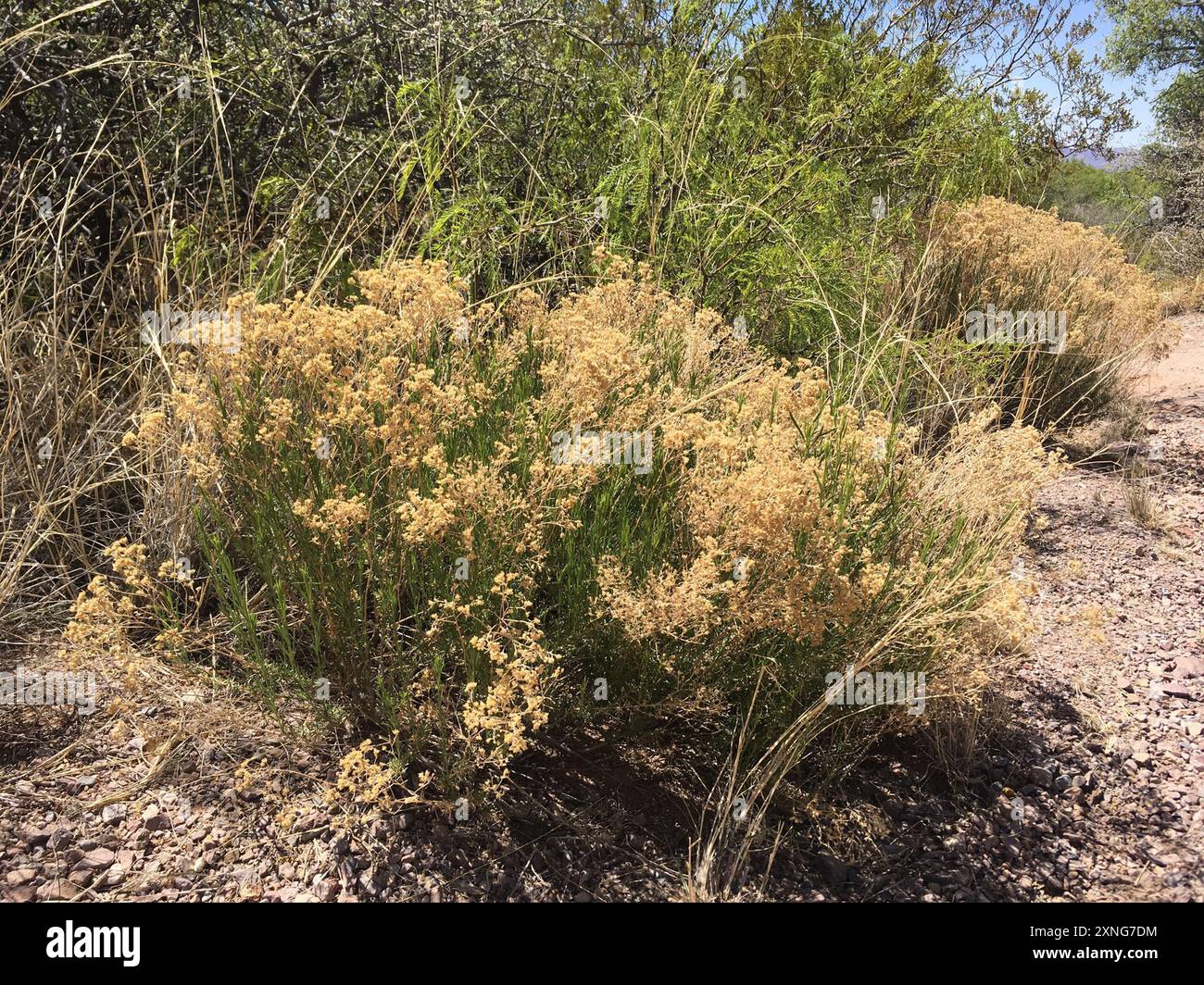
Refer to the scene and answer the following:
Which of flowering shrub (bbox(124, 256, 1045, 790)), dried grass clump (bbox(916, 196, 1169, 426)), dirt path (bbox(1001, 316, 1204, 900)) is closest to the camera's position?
flowering shrub (bbox(124, 256, 1045, 790))

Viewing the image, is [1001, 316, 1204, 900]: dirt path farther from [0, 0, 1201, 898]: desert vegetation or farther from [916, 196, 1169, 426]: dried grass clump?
[916, 196, 1169, 426]: dried grass clump

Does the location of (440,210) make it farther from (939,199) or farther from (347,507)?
(939,199)

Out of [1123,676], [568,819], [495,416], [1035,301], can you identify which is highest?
[1035,301]

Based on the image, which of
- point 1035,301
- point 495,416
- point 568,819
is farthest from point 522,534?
point 1035,301

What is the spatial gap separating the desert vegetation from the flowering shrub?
17 mm

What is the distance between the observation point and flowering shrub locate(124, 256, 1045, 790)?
2.03 m

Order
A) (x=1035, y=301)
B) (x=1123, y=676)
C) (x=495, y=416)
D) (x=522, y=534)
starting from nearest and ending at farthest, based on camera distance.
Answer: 1. (x=522, y=534)
2. (x=495, y=416)
3. (x=1123, y=676)
4. (x=1035, y=301)

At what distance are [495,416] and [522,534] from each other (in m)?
0.51

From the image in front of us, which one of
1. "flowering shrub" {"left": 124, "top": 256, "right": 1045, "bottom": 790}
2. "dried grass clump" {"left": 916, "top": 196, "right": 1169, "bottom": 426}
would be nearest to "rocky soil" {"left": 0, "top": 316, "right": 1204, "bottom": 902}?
"flowering shrub" {"left": 124, "top": 256, "right": 1045, "bottom": 790}

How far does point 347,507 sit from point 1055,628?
279cm

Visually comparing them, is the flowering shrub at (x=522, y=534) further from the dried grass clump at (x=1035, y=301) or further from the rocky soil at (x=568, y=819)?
the dried grass clump at (x=1035, y=301)

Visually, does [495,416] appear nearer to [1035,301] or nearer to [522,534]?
[522,534]

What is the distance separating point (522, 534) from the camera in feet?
6.84

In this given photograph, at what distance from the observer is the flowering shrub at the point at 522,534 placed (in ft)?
6.64
